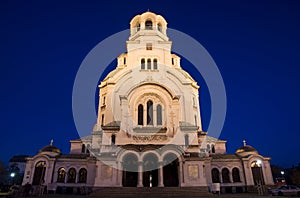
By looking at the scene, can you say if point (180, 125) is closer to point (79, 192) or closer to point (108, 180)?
point (108, 180)

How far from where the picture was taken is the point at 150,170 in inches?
906

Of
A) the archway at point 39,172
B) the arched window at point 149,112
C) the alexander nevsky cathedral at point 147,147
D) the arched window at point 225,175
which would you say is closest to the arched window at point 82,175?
the alexander nevsky cathedral at point 147,147

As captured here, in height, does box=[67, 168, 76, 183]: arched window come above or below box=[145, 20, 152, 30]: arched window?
below

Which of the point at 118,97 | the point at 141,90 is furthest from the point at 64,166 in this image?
the point at 141,90

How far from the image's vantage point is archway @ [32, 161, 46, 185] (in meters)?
25.8

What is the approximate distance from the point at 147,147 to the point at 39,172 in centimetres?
1424

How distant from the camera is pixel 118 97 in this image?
29.5 metres

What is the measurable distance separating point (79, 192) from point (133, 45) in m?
22.3

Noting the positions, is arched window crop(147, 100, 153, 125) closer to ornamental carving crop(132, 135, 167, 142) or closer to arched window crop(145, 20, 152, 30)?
ornamental carving crop(132, 135, 167, 142)

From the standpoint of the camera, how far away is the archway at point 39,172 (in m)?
25.8

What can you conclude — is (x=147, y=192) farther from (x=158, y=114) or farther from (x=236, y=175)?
(x=236, y=175)

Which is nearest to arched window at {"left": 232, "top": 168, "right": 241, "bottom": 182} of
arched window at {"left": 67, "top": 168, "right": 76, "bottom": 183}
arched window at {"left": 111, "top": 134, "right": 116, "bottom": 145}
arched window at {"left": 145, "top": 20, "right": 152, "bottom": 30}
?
arched window at {"left": 111, "top": 134, "right": 116, "bottom": 145}

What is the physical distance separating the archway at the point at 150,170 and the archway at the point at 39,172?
12582 millimetres

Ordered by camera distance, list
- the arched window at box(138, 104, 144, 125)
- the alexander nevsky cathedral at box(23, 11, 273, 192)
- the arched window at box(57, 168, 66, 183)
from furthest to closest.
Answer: the arched window at box(138, 104, 144, 125)
the arched window at box(57, 168, 66, 183)
the alexander nevsky cathedral at box(23, 11, 273, 192)
